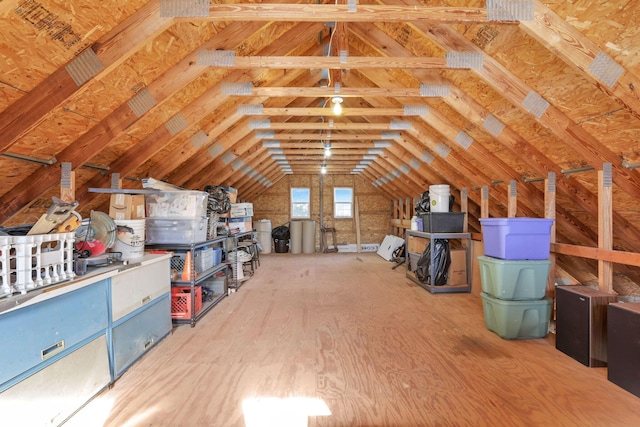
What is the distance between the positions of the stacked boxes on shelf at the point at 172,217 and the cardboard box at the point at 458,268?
3.60 m

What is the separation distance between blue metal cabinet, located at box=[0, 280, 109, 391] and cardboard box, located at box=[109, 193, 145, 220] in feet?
3.96

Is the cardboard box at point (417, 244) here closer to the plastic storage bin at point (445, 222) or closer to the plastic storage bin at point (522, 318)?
the plastic storage bin at point (445, 222)

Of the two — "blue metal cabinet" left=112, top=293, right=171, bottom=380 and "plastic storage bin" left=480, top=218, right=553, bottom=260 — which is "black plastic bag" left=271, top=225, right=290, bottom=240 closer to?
"blue metal cabinet" left=112, top=293, right=171, bottom=380

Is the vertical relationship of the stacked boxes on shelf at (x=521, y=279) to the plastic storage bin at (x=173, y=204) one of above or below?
Answer: below

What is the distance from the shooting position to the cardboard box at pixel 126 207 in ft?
10.0

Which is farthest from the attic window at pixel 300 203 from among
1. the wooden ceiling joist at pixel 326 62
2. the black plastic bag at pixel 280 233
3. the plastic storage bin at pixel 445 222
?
the wooden ceiling joist at pixel 326 62

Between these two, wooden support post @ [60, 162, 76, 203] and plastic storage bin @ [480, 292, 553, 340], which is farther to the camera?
plastic storage bin @ [480, 292, 553, 340]

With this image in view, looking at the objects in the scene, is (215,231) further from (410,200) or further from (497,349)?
(410,200)

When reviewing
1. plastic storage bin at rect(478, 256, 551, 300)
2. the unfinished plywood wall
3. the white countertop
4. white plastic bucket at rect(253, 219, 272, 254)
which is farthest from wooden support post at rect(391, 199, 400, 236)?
the white countertop

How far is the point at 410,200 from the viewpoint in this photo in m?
7.81

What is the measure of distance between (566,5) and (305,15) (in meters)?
1.59

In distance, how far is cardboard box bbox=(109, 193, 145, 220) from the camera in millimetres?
3053

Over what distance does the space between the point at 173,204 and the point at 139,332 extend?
140 centimetres

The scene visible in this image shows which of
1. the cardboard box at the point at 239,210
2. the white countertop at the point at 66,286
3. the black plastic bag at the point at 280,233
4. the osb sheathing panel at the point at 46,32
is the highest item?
the osb sheathing panel at the point at 46,32
